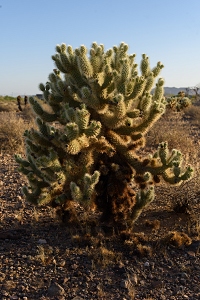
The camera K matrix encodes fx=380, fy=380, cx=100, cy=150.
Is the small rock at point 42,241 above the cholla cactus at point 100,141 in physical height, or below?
below

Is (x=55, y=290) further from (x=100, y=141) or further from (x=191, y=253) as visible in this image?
(x=100, y=141)

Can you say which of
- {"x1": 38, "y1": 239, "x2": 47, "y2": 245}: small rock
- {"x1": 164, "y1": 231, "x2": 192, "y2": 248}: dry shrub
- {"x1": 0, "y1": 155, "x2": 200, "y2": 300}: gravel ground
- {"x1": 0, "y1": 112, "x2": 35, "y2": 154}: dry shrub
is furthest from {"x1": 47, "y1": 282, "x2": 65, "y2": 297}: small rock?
{"x1": 0, "y1": 112, "x2": 35, "y2": 154}: dry shrub

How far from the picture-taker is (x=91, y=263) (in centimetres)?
378

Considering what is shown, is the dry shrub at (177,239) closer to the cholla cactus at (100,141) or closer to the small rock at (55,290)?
the cholla cactus at (100,141)

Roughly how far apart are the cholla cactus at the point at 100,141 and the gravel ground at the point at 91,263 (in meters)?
0.38

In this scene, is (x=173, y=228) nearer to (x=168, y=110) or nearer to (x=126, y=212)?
(x=126, y=212)

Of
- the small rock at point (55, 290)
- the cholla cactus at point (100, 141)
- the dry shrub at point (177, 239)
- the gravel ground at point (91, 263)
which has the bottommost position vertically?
the small rock at point (55, 290)

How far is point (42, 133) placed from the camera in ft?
14.9

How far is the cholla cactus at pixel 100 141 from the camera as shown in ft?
13.5

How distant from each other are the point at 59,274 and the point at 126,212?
3.71ft

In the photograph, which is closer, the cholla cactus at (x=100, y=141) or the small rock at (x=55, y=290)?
the small rock at (x=55, y=290)

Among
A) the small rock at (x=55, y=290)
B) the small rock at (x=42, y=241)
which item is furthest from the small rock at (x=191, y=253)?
the small rock at (x=42, y=241)

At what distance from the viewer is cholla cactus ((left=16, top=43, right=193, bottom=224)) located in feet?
13.5

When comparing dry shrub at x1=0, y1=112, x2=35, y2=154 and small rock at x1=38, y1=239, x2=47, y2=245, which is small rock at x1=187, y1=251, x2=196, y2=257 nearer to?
small rock at x1=38, y1=239, x2=47, y2=245
